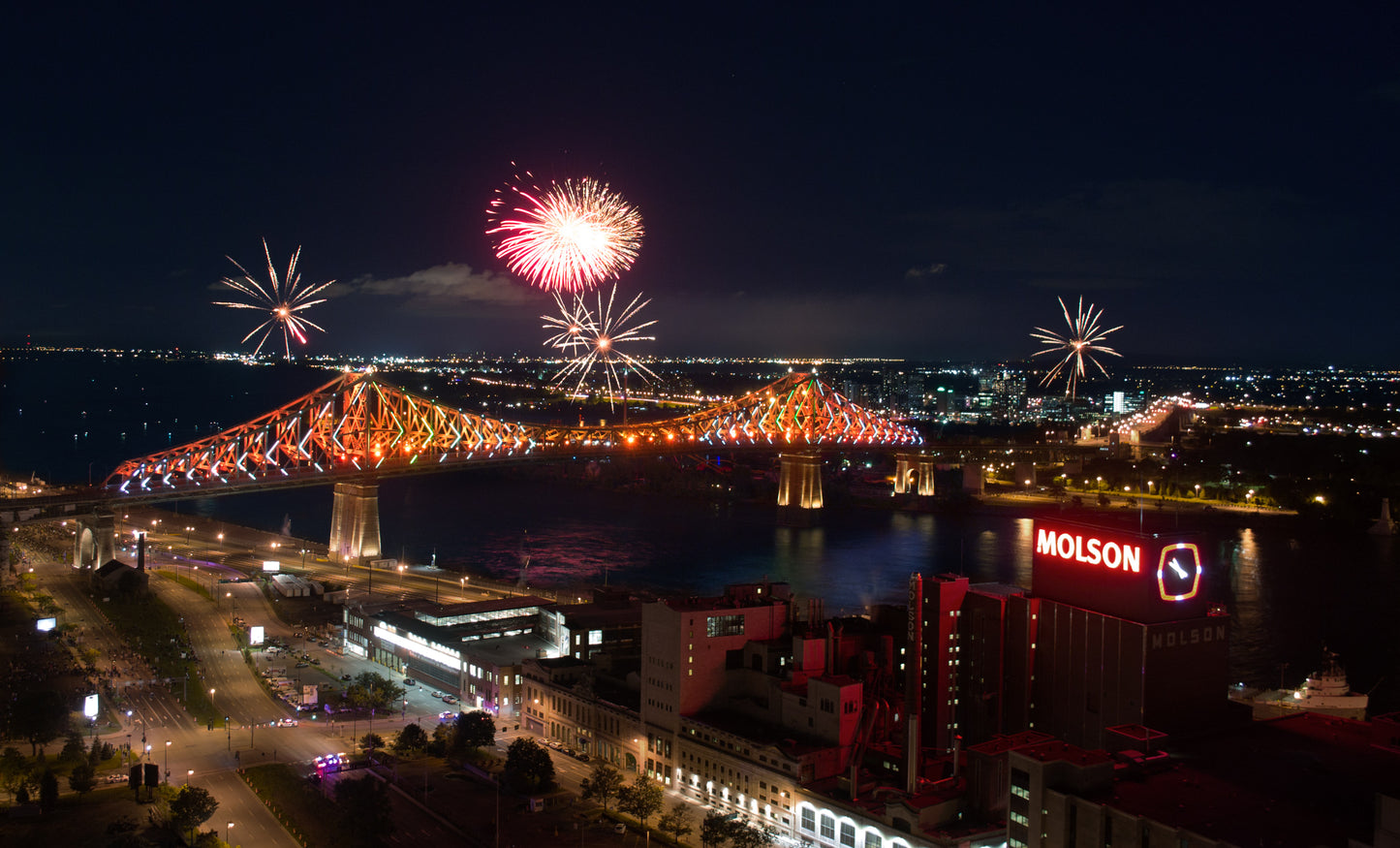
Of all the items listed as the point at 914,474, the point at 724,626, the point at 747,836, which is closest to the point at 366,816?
the point at 747,836

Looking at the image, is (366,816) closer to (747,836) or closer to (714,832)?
(714,832)

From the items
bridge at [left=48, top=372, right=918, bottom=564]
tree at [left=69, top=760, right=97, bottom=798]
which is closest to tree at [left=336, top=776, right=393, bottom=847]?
tree at [left=69, top=760, right=97, bottom=798]

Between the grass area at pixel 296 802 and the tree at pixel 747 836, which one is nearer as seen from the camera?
the tree at pixel 747 836

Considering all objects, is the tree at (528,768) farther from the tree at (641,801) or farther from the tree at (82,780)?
the tree at (82,780)

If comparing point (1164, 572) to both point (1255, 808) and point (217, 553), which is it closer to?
point (1255, 808)

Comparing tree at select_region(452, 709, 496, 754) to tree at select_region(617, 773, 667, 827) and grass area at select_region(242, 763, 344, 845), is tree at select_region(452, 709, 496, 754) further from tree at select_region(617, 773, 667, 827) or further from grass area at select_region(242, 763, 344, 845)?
tree at select_region(617, 773, 667, 827)

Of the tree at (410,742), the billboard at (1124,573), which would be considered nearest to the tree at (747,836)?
the billboard at (1124,573)

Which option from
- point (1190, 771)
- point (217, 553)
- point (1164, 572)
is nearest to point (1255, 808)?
point (1190, 771)
